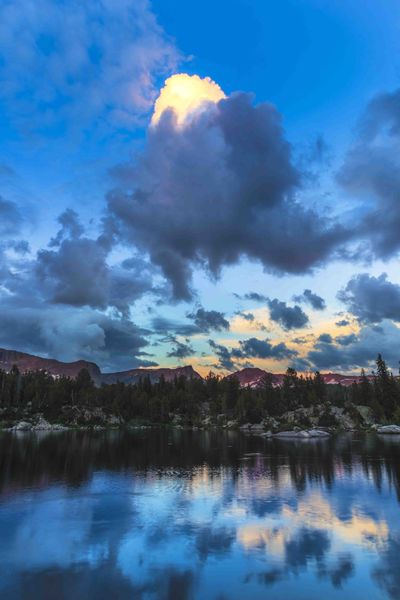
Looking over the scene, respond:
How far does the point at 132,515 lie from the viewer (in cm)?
4766

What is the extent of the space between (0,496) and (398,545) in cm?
5166

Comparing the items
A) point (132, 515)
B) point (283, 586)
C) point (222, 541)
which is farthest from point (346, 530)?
point (132, 515)

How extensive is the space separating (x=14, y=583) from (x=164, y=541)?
13648mm

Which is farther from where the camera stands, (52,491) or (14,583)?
(52,491)

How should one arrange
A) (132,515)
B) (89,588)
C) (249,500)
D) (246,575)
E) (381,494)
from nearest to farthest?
1. (89,588)
2. (246,575)
3. (132,515)
4. (249,500)
5. (381,494)

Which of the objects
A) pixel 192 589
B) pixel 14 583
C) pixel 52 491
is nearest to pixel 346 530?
pixel 192 589

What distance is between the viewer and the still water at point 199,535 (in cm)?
2795

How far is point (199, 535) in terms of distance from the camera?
1551 inches

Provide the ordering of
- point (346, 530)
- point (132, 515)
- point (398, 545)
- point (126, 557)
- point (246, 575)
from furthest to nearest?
point (132, 515), point (346, 530), point (398, 545), point (126, 557), point (246, 575)

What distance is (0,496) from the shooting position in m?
57.3

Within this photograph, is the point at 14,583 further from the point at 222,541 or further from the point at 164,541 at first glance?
the point at 222,541

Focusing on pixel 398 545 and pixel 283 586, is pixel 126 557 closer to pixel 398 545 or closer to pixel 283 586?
pixel 283 586

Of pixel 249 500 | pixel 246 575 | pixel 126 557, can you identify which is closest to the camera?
pixel 246 575

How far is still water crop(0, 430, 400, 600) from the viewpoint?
27.9 m
